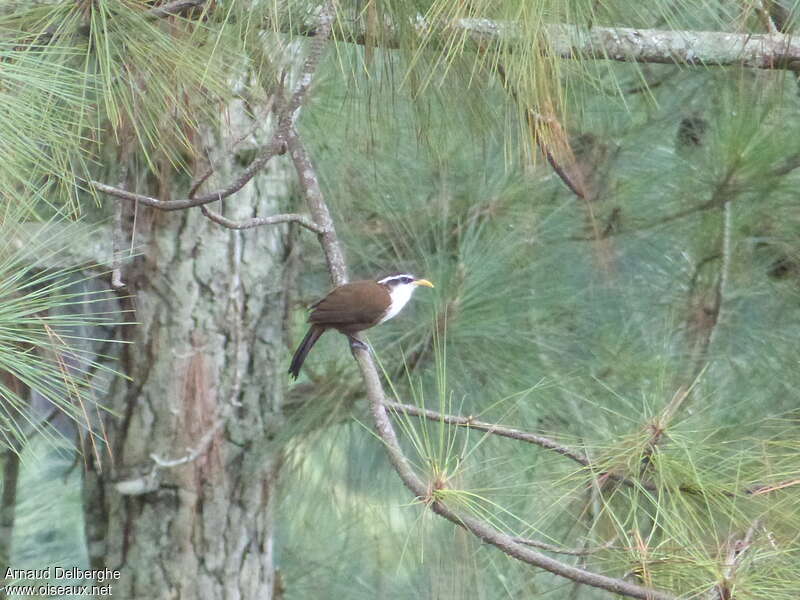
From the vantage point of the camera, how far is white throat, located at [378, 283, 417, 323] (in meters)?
1.85

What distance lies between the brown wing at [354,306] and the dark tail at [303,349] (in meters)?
0.11

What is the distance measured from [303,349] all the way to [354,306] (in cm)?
27

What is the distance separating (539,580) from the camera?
8.39 ft

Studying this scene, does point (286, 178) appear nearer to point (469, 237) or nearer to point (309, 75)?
point (469, 237)

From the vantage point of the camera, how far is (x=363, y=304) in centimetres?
178

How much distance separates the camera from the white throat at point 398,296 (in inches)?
72.9

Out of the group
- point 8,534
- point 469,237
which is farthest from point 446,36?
point 8,534

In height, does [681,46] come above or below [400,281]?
Result: above

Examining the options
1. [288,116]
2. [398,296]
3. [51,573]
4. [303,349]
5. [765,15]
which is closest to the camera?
[288,116]

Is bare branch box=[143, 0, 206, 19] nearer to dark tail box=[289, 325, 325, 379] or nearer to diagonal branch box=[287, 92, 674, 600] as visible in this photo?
diagonal branch box=[287, 92, 674, 600]

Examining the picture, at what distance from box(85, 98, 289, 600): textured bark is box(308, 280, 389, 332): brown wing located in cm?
27

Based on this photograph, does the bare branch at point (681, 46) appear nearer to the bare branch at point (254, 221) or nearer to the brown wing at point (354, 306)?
the bare branch at point (254, 221)

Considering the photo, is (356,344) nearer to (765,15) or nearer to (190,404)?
(190,404)

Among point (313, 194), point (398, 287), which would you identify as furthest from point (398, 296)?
point (313, 194)
